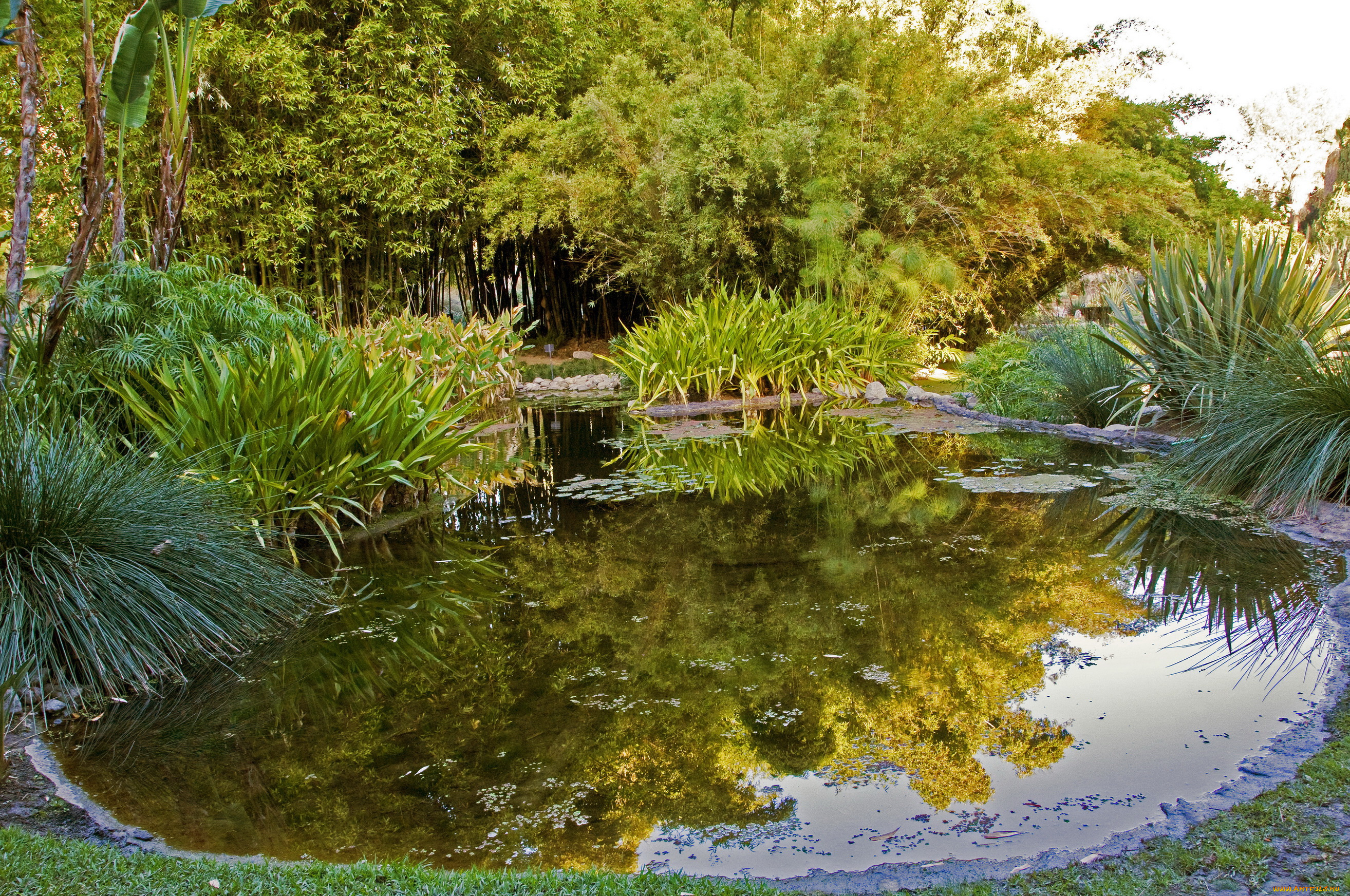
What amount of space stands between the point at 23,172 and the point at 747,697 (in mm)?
3869

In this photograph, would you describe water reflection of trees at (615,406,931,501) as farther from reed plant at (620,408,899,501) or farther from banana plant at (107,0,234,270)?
banana plant at (107,0,234,270)

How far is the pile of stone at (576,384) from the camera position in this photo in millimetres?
14278

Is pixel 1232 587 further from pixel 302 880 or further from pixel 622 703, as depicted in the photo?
pixel 302 880

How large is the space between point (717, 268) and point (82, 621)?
1104 centimetres

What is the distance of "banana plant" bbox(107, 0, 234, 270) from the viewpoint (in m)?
4.66

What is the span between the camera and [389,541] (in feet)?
17.3

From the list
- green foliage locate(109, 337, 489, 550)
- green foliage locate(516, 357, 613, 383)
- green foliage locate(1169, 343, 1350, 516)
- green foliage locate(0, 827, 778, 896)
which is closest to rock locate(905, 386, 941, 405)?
green foliage locate(1169, 343, 1350, 516)

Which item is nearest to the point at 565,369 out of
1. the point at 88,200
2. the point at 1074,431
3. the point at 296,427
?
the point at 1074,431

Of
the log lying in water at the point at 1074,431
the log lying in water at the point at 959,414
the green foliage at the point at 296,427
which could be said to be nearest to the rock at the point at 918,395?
the log lying in water at the point at 959,414

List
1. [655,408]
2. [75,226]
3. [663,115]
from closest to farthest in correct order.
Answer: [655,408], [75,226], [663,115]

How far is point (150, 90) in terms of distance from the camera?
15.9 ft

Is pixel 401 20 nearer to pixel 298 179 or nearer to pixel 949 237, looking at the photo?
pixel 298 179

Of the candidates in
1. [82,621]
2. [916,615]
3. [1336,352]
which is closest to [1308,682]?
[916,615]

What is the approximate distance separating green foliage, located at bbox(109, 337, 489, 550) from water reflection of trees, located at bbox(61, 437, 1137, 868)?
21.3 inches
